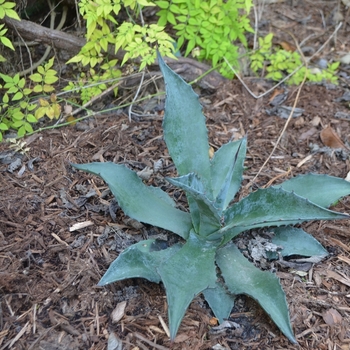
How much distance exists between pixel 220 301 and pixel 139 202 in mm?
492

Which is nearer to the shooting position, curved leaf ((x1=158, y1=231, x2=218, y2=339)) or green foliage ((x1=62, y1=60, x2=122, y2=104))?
curved leaf ((x1=158, y1=231, x2=218, y2=339))

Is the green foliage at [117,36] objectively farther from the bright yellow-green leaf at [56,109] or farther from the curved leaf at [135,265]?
the curved leaf at [135,265]

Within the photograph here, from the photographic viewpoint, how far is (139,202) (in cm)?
176

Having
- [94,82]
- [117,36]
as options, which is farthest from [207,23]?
[94,82]

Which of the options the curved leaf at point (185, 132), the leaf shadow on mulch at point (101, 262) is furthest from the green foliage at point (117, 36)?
the curved leaf at point (185, 132)

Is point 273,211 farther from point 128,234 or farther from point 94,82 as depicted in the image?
point 94,82

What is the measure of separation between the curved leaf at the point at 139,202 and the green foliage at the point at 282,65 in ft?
4.54

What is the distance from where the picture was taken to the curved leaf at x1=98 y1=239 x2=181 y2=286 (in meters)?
1.50

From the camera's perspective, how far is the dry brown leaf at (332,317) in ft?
5.21

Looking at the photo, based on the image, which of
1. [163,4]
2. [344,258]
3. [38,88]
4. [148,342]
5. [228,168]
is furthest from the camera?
[163,4]

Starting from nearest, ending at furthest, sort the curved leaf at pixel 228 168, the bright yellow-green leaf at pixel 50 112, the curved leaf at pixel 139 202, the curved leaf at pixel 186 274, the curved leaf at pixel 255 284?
the curved leaf at pixel 186 274 → the curved leaf at pixel 255 284 → the curved leaf at pixel 139 202 → the curved leaf at pixel 228 168 → the bright yellow-green leaf at pixel 50 112

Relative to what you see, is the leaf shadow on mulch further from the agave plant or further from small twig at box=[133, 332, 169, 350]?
the agave plant

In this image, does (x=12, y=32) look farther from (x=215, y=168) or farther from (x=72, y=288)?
(x=72, y=288)

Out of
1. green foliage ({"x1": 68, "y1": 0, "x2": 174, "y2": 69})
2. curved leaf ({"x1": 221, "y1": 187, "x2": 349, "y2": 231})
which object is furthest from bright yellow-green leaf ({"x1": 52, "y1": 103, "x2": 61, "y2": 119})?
curved leaf ({"x1": 221, "y1": 187, "x2": 349, "y2": 231})
